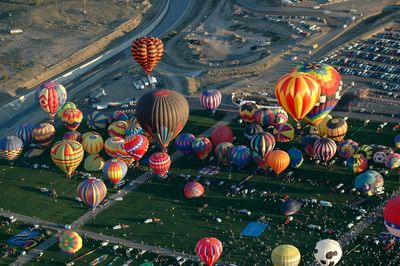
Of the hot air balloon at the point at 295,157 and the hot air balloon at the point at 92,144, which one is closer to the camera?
the hot air balloon at the point at 295,157

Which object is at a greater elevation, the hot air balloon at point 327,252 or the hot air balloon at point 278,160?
the hot air balloon at point 327,252

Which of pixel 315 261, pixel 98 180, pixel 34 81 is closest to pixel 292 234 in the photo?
pixel 315 261

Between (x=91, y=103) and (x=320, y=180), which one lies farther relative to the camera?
(x=91, y=103)

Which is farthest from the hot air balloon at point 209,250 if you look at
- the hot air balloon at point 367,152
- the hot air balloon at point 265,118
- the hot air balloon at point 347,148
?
the hot air balloon at point 265,118

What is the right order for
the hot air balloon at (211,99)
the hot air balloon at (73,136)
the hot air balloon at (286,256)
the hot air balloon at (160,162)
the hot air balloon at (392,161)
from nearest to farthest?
the hot air balloon at (286,256) → the hot air balloon at (392,161) → the hot air balloon at (160,162) → the hot air balloon at (73,136) → the hot air balloon at (211,99)

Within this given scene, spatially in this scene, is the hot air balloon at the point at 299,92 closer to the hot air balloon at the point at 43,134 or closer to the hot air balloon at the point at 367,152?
the hot air balloon at the point at 367,152

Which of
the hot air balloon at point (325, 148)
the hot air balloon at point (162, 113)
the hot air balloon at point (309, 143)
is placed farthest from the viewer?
the hot air balloon at point (309, 143)

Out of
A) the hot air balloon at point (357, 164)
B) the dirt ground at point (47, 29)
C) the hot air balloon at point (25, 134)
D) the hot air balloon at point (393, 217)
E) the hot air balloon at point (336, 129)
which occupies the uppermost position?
the hot air balloon at point (393, 217)

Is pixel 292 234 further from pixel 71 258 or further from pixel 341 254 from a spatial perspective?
pixel 71 258
